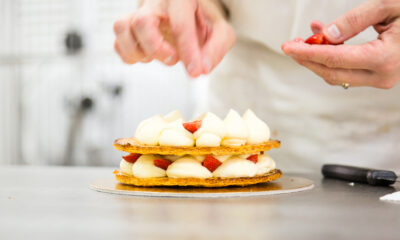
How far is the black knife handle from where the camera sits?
4.27 feet

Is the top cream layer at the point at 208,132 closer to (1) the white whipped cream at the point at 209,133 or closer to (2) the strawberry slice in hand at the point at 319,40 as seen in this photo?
(1) the white whipped cream at the point at 209,133

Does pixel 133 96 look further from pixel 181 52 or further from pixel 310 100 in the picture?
pixel 181 52

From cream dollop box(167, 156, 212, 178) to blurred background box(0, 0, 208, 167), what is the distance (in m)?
2.27

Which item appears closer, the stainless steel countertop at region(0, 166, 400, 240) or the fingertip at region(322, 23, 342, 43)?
the stainless steel countertop at region(0, 166, 400, 240)

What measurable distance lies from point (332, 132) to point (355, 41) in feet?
1.00

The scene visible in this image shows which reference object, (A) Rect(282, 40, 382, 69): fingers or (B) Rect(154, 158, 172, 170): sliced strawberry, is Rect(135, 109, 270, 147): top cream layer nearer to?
(B) Rect(154, 158, 172, 170): sliced strawberry

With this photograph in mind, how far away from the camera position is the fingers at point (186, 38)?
4.30ft

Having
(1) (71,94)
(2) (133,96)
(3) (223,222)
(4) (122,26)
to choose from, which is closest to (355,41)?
(4) (122,26)

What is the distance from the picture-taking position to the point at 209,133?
1.18 meters

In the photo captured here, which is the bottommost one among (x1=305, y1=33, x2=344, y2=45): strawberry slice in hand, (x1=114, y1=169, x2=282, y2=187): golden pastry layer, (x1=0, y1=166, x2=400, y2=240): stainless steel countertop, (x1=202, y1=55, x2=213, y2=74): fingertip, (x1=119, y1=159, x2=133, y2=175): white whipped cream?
(x1=0, y1=166, x2=400, y2=240): stainless steel countertop

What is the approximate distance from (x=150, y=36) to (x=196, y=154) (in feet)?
1.11

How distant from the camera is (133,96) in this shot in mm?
3619

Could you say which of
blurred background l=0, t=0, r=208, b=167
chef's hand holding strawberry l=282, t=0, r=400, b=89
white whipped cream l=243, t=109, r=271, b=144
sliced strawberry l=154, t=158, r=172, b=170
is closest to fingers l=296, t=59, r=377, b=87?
chef's hand holding strawberry l=282, t=0, r=400, b=89

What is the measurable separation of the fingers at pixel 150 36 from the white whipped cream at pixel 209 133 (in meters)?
0.25
